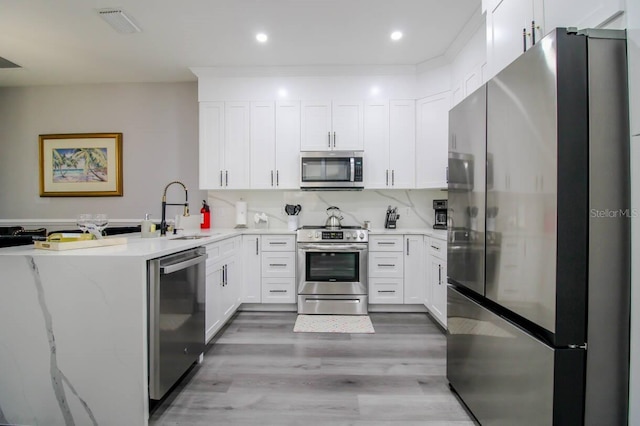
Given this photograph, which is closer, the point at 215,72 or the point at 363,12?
the point at 363,12

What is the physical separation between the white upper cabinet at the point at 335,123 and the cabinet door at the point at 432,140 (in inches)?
27.2

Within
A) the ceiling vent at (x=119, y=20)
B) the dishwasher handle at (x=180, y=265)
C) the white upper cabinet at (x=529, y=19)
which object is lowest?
the dishwasher handle at (x=180, y=265)

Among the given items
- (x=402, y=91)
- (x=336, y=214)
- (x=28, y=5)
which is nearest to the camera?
(x=28, y=5)

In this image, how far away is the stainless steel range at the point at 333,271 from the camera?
345 cm

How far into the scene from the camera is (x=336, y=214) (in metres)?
4.03

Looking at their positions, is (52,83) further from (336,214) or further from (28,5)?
(336,214)

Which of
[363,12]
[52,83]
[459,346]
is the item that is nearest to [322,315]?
[459,346]

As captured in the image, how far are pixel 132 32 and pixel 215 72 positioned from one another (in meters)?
0.93

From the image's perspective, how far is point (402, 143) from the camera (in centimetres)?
372

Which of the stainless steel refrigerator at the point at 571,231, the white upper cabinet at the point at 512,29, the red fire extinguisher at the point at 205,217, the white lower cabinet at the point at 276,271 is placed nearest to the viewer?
the stainless steel refrigerator at the point at 571,231

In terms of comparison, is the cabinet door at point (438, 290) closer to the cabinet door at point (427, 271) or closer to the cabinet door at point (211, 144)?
the cabinet door at point (427, 271)

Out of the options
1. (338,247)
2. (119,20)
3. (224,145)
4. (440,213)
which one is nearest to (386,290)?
(338,247)

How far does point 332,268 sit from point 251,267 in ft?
3.01

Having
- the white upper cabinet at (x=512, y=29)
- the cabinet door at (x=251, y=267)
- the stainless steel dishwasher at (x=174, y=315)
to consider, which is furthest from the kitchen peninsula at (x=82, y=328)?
Result: the white upper cabinet at (x=512, y=29)
